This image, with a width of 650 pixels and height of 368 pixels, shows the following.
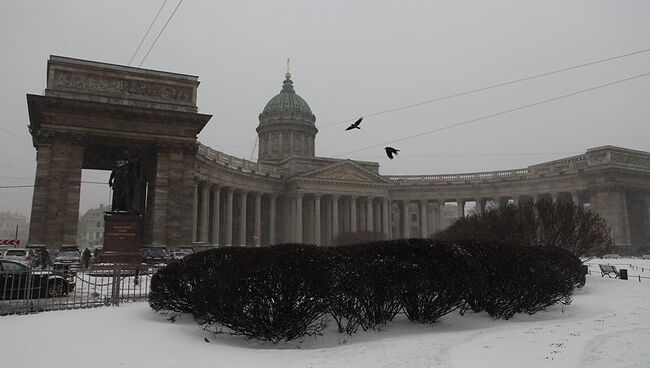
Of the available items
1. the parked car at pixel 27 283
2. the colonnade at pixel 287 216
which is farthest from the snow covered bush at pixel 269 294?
the colonnade at pixel 287 216

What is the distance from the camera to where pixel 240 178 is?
217 ft

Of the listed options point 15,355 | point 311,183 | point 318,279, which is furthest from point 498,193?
point 15,355

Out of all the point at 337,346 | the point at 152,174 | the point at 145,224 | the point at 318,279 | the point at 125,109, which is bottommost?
the point at 337,346

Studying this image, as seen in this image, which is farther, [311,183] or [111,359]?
[311,183]

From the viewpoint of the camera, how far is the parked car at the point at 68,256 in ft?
104

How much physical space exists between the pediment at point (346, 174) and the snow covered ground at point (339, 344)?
61755 millimetres

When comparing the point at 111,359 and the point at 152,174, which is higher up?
the point at 152,174

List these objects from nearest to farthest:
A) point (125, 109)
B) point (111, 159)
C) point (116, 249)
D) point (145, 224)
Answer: point (116, 249) → point (125, 109) → point (145, 224) → point (111, 159)

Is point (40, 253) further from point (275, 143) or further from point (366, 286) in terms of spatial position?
point (275, 143)

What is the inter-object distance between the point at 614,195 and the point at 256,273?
67.9 metres

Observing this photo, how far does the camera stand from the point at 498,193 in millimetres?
74625

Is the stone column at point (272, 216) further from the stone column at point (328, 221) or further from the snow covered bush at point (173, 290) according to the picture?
the snow covered bush at point (173, 290)

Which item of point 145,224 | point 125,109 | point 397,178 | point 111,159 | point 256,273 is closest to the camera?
point 256,273

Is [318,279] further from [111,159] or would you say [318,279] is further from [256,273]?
[111,159]
